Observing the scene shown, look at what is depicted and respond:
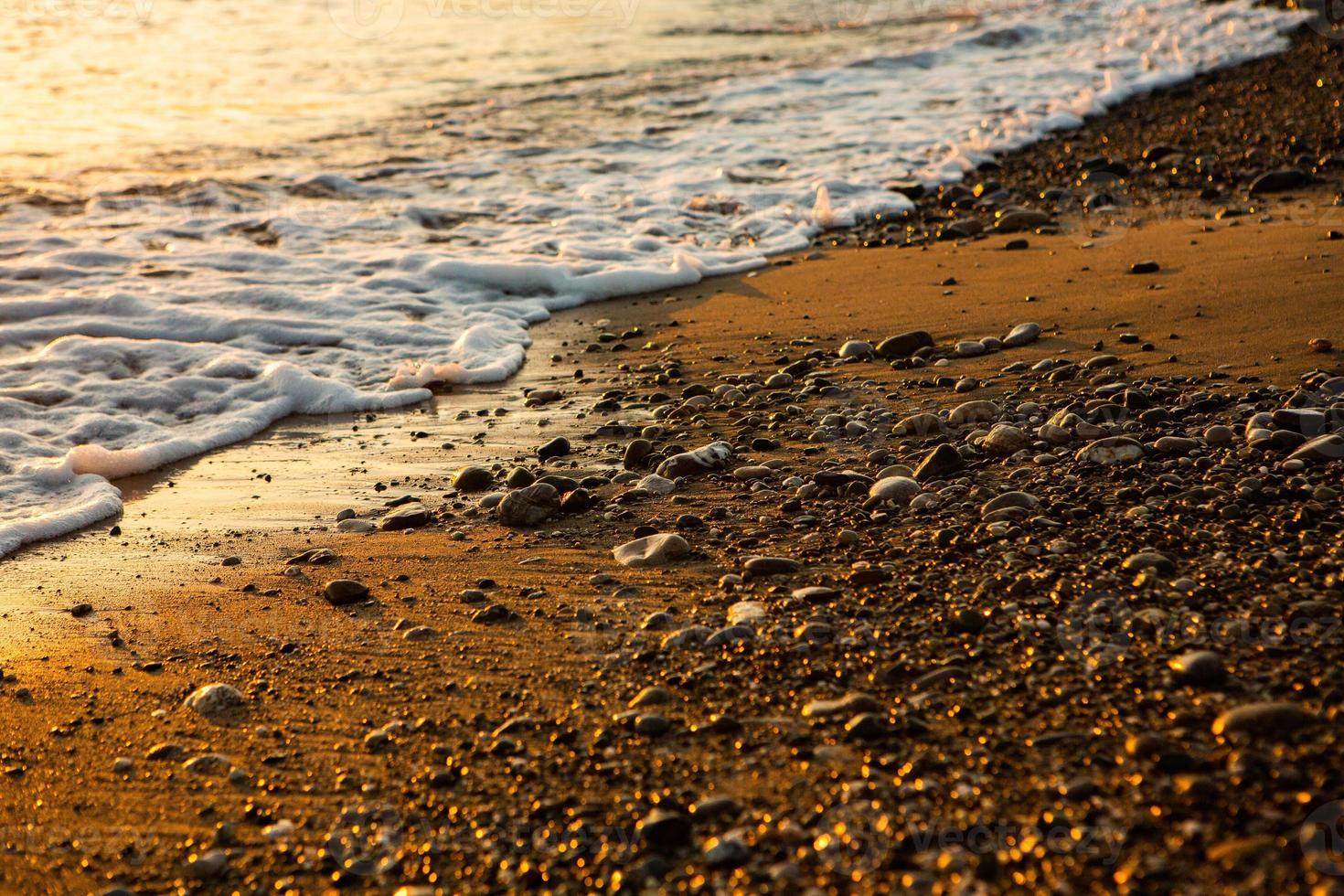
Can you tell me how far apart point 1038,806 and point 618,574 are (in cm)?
152

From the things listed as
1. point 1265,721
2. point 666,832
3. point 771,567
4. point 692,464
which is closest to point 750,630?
point 771,567

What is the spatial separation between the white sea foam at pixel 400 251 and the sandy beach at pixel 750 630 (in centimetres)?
38

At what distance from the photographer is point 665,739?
255 centimetres

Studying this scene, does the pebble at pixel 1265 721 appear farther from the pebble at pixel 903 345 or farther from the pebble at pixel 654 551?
the pebble at pixel 903 345

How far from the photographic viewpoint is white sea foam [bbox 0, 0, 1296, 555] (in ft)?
17.6

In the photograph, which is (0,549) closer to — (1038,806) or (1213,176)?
(1038,806)

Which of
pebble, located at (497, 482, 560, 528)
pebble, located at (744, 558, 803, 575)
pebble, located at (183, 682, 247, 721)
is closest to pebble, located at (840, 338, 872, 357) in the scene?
pebble, located at (497, 482, 560, 528)

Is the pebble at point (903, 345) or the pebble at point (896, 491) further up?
the pebble at point (903, 345)

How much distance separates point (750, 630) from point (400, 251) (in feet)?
18.2

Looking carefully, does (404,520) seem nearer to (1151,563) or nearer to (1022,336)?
(1151,563)

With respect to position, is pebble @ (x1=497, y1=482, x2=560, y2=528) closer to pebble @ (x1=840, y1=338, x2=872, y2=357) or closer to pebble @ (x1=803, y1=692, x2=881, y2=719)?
pebble @ (x1=803, y1=692, x2=881, y2=719)

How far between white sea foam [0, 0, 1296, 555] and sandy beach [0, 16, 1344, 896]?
38 cm

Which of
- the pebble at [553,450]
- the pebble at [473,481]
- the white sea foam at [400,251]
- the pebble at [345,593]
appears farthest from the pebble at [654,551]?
the white sea foam at [400,251]

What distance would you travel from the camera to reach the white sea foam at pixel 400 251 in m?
5.35
